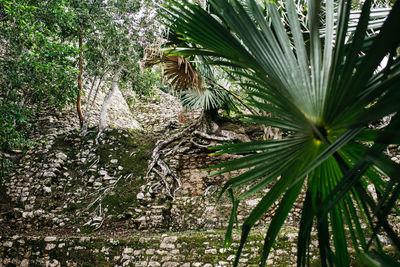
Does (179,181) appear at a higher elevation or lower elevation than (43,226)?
higher

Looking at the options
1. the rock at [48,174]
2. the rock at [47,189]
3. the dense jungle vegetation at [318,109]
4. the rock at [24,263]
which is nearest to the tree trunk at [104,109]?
the rock at [48,174]

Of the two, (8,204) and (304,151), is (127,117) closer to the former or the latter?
(8,204)

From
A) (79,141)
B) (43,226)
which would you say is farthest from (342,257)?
(79,141)

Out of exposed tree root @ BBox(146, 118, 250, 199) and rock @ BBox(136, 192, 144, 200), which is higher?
exposed tree root @ BBox(146, 118, 250, 199)

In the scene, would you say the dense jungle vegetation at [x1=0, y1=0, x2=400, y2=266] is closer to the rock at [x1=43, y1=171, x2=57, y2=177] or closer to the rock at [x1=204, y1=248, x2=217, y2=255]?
the rock at [x1=204, y1=248, x2=217, y2=255]

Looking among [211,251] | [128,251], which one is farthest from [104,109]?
[211,251]

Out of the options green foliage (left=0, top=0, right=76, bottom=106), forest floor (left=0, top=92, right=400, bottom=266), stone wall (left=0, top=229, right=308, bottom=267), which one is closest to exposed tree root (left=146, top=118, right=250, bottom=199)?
forest floor (left=0, top=92, right=400, bottom=266)

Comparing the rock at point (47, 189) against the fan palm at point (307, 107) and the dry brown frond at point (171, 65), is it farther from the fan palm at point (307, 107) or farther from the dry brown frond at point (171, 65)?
the fan palm at point (307, 107)

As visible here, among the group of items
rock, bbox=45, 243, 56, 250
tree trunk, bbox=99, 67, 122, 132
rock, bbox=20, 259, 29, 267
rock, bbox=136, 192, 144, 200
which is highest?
tree trunk, bbox=99, 67, 122, 132

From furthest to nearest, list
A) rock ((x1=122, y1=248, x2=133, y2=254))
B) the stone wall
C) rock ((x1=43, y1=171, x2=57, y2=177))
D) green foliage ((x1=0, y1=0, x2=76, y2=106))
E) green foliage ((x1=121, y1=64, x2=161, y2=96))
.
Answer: green foliage ((x1=121, y1=64, x2=161, y2=96)) < rock ((x1=43, y1=171, x2=57, y2=177)) < green foliage ((x1=0, y1=0, x2=76, y2=106)) < rock ((x1=122, y1=248, x2=133, y2=254)) < the stone wall

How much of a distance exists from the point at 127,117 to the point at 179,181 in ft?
15.3

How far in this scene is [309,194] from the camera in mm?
948

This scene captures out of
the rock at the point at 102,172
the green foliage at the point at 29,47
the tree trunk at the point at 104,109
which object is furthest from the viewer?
the tree trunk at the point at 104,109

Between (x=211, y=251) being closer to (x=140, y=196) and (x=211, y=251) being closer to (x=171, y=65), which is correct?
(x=140, y=196)
